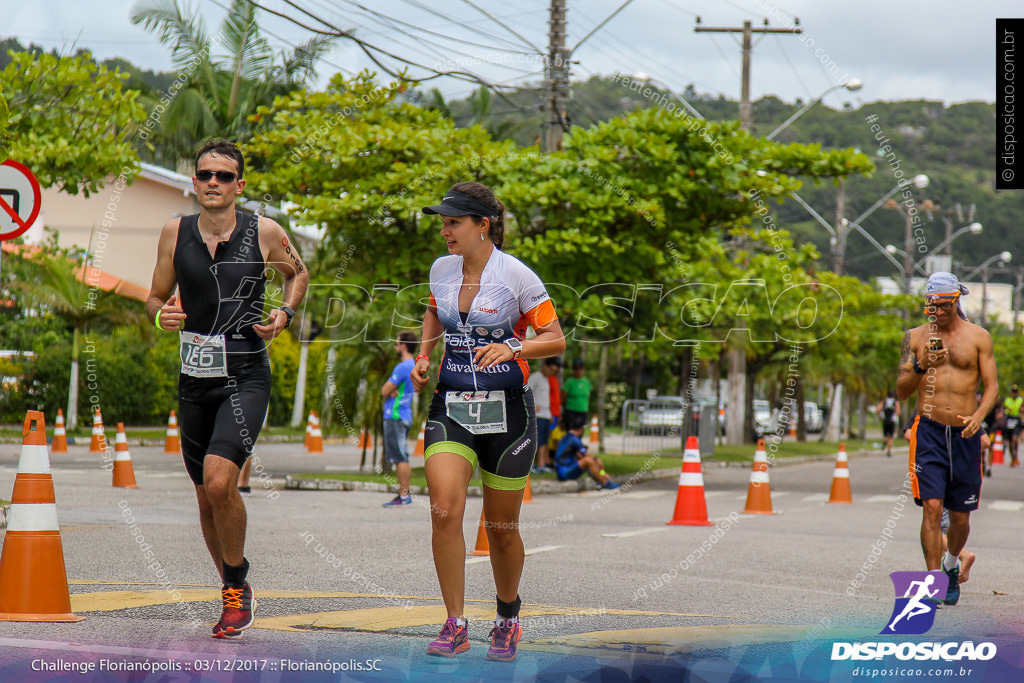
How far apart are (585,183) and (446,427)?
12532mm

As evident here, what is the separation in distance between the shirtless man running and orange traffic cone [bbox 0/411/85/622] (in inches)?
192

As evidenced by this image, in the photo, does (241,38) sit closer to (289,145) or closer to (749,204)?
(289,145)

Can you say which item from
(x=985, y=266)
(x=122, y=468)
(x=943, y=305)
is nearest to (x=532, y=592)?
(x=943, y=305)

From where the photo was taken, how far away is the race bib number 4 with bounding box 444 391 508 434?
4797 millimetres

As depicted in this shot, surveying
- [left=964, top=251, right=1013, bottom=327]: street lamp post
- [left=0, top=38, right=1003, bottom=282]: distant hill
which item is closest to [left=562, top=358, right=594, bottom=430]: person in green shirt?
[left=964, top=251, right=1013, bottom=327]: street lamp post

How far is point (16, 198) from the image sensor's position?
338 inches

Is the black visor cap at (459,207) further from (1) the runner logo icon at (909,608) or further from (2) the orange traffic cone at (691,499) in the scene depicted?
(2) the orange traffic cone at (691,499)

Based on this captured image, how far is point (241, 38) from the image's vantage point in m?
30.2

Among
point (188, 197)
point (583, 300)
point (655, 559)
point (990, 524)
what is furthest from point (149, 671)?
point (188, 197)

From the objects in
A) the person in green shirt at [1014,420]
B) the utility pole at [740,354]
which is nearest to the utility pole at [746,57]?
the utility pole at [740,354]

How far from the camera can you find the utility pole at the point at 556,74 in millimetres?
18312

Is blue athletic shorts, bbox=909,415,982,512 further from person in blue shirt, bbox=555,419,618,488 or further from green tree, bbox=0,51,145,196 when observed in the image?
person in blue shirt, bbox=555,419,618,488

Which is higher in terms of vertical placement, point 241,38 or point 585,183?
point 241,38

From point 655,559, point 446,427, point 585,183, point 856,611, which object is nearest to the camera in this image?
point 446,427
